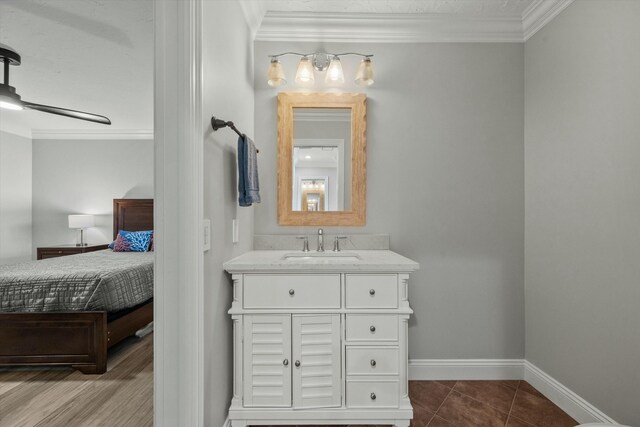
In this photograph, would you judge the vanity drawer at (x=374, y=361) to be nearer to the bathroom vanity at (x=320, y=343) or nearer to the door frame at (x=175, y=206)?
the bathroom vanity at (x=320, y=343)

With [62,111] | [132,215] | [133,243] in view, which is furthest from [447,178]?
[132,215]

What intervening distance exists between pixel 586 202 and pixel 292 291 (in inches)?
65.1

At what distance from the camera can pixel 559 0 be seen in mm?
1856

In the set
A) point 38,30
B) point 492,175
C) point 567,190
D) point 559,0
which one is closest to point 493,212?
point 492,175

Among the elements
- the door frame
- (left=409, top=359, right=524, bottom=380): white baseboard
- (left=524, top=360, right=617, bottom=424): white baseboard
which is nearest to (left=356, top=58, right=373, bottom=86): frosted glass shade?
the door frame

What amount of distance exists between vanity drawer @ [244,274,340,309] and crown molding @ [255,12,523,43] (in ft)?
5.50

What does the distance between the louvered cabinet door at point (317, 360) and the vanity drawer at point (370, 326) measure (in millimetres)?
74

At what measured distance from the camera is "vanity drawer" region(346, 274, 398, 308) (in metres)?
1.59

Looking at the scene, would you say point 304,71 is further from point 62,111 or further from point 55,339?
point 55,339

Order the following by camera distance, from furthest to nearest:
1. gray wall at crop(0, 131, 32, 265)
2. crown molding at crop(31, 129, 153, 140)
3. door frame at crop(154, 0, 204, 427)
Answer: crown molding at crop(31, 129, 153, 140) → gray wall at crop(0, 131, 32, 265) → door frame at crop(154, 0, 204, 427)

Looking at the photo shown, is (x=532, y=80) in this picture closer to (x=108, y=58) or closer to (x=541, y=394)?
(x=541, y=394)

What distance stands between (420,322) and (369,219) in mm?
808

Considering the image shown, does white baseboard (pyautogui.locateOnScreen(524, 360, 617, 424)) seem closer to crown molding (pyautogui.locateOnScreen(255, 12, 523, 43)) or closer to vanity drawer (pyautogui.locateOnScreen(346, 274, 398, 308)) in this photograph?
vanity drawer (pyautogui.locateOnScreen(346, 274, 398, 308))

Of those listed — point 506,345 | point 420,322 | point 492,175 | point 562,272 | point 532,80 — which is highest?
point 532,80
